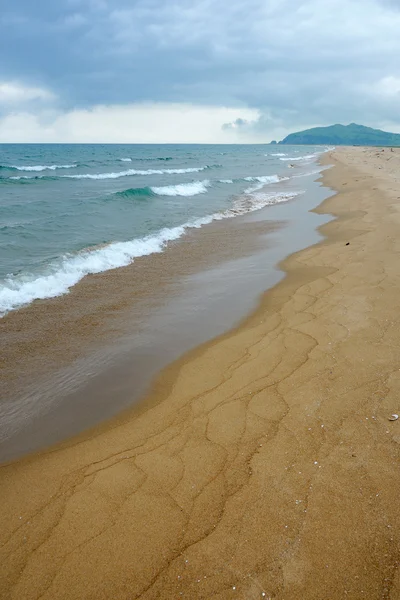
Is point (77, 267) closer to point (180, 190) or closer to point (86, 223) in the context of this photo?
point (86, 223)

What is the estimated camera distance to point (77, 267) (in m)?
10.6

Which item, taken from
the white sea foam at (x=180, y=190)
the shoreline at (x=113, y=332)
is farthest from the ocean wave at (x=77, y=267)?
the white sea foam at (x=180, y=190)

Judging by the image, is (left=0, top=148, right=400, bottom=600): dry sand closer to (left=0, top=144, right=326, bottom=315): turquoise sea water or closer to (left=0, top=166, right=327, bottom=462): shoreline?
(left=0, top=166, right=327, bottom=462): shoreline

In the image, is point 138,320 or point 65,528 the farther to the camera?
point 138,320

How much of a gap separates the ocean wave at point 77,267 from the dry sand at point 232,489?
15.1 feet

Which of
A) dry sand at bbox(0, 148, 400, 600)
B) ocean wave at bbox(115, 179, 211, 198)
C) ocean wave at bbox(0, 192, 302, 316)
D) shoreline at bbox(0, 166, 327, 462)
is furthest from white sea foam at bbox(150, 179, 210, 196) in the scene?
dry sand at bbox(0, 148, 400, 600)

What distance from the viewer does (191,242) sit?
13.7 m

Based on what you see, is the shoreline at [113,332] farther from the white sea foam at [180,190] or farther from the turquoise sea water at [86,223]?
the white sea foam at [180,190]

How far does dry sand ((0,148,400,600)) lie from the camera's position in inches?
104

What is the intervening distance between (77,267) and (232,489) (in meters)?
8.50

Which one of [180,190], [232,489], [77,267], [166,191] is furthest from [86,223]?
[232,489]

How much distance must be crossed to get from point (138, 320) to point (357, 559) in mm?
5342

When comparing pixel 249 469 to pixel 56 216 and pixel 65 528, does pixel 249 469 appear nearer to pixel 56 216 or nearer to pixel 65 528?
pixel 65 528

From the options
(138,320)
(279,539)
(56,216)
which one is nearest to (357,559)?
(279,539)
